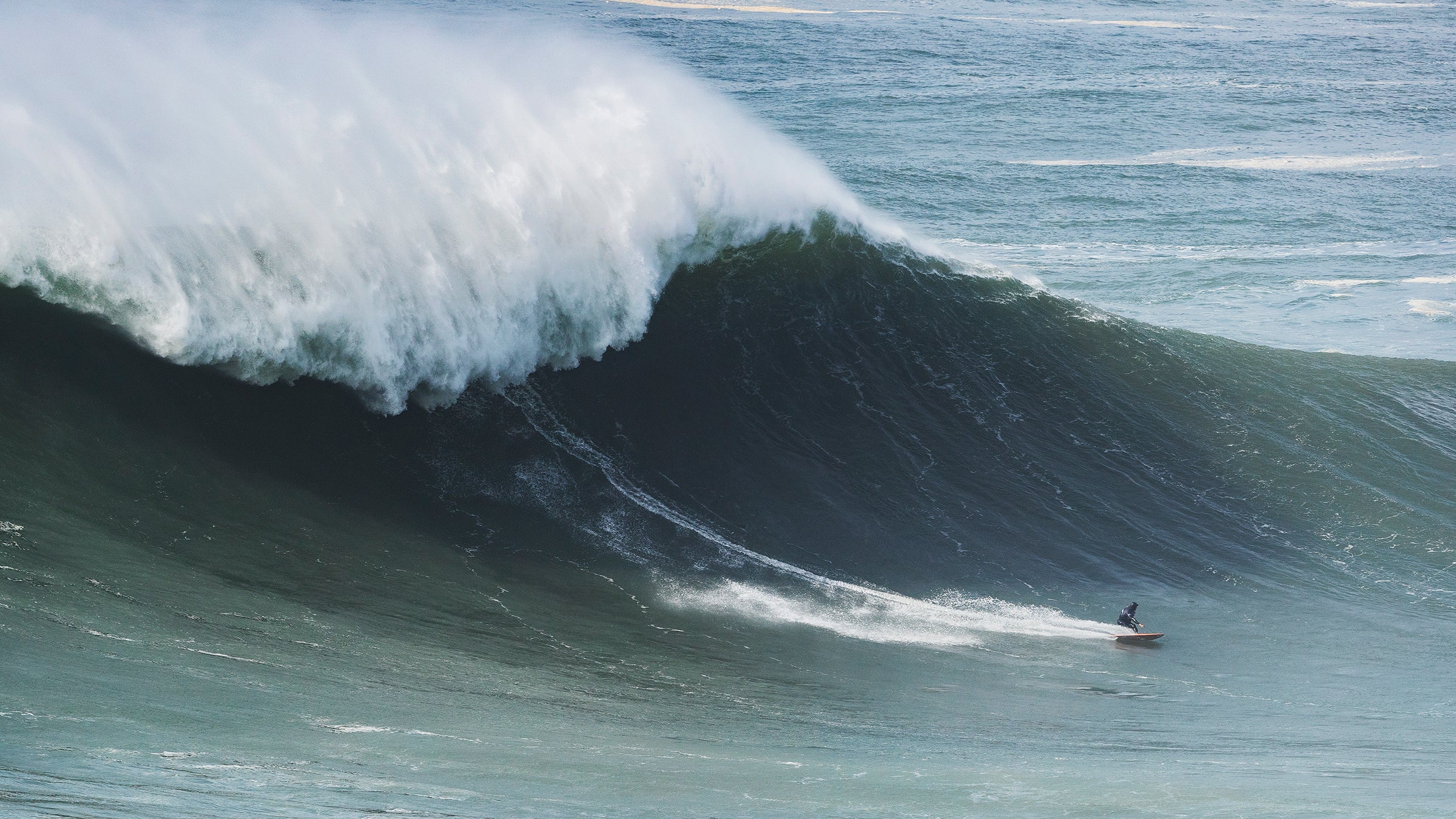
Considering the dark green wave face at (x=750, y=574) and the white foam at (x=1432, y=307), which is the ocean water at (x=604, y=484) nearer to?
the dark green wave face at (x=750, y=574)

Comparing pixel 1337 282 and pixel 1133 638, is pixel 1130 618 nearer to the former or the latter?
pixel 1133 638

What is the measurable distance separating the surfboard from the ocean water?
0.41 ft

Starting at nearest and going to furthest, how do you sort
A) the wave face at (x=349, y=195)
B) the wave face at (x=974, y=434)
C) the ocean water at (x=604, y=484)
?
the ocean water at (x=604, y=484) < the wave face at (x=349, y=195) < the wave face at (x=974, y=434)

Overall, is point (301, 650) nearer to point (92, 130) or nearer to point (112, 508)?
point (112, 508)

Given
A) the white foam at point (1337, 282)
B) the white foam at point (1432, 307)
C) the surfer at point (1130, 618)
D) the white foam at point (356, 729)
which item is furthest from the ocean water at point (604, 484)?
the white foam at point (1337, 282)

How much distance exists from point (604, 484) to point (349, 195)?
354 centimetres

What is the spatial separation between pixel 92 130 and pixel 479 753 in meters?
6.91

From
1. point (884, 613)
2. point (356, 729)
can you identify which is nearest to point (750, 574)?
point (884, 613)

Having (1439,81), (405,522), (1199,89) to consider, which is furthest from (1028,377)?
(1439,81)

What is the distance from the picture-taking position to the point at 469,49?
1375cm

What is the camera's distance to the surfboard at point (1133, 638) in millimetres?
9297

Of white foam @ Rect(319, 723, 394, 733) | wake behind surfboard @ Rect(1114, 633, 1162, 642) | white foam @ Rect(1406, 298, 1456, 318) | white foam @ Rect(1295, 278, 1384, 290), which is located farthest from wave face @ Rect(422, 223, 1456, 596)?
white foam @ Rect(1295, 278, 1384, 290)

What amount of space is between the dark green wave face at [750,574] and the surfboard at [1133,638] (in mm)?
155

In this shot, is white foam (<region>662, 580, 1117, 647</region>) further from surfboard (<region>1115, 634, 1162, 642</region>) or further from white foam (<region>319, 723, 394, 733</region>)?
white foam (<region>319, 723, 394, 733</region>)
